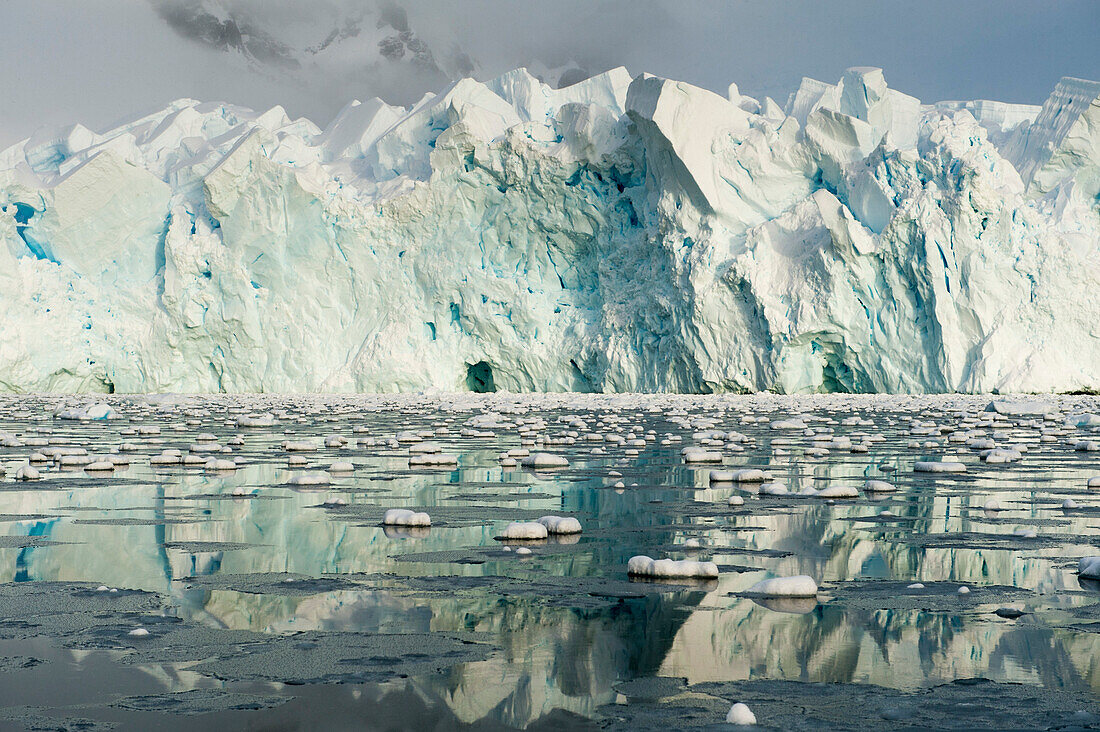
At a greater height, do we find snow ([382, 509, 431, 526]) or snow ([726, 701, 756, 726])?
snow ([382, 509, 431, 526])

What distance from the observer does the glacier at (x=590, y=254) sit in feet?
73.0

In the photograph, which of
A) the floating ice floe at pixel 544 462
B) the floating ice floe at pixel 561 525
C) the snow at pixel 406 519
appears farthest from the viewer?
the floating ice floe at pixel 544 462

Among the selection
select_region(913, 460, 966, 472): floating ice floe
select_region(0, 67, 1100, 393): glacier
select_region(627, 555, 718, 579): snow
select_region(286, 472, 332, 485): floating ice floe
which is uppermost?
select_region(0, 67, 1100, 393): glacier

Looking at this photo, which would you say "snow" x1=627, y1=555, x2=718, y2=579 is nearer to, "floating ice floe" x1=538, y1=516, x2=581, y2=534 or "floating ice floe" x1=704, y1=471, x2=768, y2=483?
"floating ice floe" x1=538, y1=516, x2=581, y2=534

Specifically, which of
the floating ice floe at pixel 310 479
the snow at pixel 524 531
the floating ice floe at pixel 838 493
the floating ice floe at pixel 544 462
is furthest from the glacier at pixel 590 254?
the snow at pixel 524 531

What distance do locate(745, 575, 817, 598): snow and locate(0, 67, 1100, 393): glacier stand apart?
20541mm

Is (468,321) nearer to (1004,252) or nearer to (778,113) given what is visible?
(778,113)

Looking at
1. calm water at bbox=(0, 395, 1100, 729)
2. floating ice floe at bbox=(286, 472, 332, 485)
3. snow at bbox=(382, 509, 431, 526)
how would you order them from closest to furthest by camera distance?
calm water at bbox=(0, 395, 1100, 729) < snow at bbox=(382, 509, 431, 526) < floating ice floe at bbox=(286, 472, 332, 485)

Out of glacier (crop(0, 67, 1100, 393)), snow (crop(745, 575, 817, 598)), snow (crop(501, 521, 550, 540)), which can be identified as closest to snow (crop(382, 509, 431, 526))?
snow (crop(501, 521, 550, 540))

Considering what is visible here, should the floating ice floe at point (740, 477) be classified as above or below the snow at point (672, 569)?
above

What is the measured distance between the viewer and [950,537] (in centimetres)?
397

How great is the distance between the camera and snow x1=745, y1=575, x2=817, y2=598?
287cm

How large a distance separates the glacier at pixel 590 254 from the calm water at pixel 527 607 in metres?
17.5

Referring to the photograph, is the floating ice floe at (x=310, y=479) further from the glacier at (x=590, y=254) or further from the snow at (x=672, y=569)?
the glacier at (x=590, y=254)
